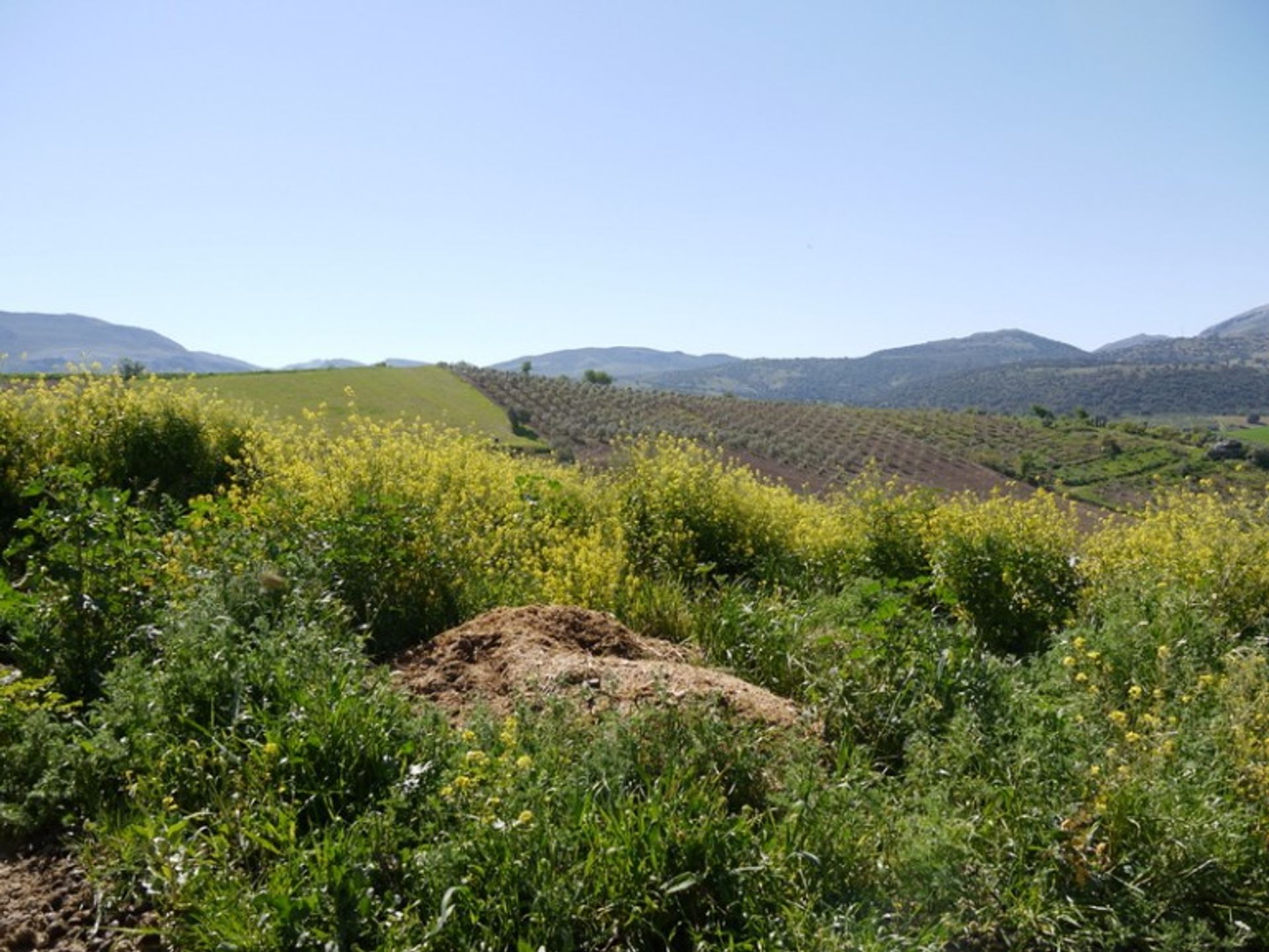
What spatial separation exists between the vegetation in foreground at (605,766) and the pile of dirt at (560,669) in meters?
0.28

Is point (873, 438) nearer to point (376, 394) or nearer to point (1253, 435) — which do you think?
point (376, 394)

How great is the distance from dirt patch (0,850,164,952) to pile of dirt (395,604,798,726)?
1474mm

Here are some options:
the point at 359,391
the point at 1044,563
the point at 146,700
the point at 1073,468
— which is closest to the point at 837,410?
the point at 1073,468

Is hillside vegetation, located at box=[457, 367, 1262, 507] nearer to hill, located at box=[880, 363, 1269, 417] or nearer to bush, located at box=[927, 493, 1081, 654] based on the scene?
bush, located at box=[927, 493, 1081, 654]

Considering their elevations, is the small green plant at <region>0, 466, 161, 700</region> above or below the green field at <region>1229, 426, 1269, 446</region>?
above

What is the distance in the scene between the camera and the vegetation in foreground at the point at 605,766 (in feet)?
8.61

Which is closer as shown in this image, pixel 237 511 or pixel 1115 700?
pixel 1115 700

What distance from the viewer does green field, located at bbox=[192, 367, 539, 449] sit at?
3300cm

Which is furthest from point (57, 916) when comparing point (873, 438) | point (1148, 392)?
point (1148, 392)

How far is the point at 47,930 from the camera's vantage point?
2736 millimetres

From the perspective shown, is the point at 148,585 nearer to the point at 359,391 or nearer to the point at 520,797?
the point at 520,797

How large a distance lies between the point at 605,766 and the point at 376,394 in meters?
39.1

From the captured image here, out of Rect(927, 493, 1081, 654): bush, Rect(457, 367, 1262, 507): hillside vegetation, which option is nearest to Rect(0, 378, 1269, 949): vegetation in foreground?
Rect(927, 493, 1081, 654): bush

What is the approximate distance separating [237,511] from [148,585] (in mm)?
2074
